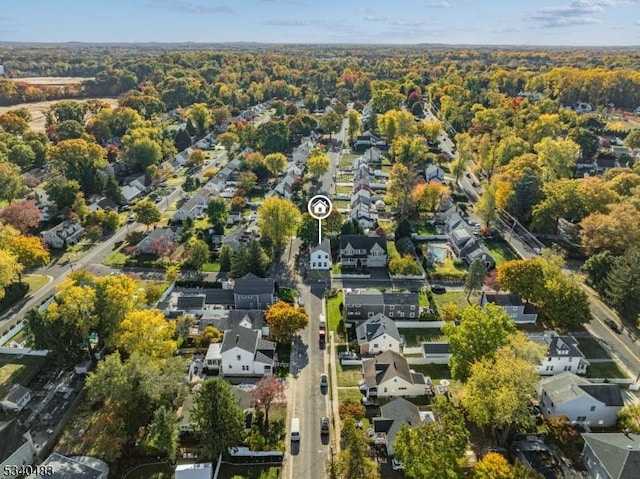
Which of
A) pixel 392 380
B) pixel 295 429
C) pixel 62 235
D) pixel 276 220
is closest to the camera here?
pixel 295 429

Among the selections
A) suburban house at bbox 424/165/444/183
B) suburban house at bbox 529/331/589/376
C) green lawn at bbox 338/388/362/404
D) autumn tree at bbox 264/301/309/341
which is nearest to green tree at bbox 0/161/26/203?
autumn tree at bbox 264/301/309/341

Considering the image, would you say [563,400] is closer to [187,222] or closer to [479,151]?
[187,222]

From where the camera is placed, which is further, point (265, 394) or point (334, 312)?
point (334, 312)

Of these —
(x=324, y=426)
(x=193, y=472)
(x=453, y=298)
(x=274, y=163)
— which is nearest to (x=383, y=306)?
(x=453, y=298)

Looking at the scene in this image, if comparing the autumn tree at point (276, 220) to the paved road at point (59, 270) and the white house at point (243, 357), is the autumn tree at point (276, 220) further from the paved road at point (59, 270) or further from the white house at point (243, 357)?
the paved road at point (59, 270)

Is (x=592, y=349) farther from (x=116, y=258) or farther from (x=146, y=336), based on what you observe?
(x=116, y=258)

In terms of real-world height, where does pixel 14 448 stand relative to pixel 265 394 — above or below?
below

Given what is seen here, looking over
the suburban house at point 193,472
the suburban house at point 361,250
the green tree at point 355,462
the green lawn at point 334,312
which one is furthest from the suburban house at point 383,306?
the suburban house at point 193,472
